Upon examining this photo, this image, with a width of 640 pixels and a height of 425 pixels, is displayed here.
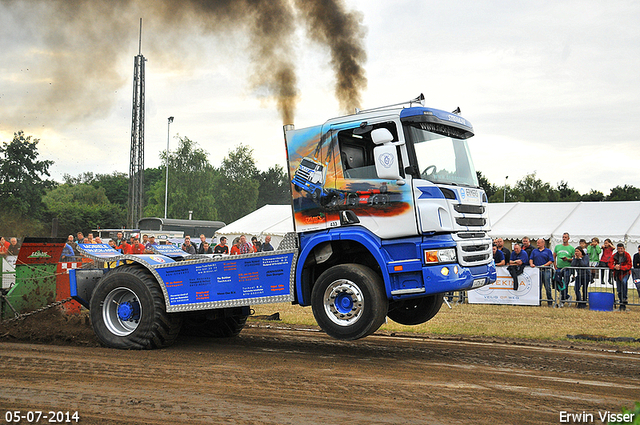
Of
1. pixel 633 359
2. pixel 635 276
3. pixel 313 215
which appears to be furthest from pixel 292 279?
pixel 635 276

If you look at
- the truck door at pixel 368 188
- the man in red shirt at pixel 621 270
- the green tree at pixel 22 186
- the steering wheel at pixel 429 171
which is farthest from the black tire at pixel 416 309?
the green tree at pixel 22 186

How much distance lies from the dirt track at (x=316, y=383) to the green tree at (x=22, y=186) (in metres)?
40.7

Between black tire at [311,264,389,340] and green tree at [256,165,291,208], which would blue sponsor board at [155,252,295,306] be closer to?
black tire at [311,264,389,340]

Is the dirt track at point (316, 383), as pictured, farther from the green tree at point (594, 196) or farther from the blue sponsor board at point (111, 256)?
the green tree at point (594, 196)

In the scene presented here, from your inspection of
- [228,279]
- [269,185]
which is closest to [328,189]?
[228,279]

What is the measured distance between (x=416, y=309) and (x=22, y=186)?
46.3m

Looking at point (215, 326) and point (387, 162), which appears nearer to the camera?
point (387, 162)

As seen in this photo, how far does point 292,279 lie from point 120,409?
10.1ft

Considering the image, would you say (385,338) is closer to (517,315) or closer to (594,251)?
Answer: (517,315)

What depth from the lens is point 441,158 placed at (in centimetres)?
760

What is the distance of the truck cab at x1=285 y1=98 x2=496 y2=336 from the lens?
7143mm

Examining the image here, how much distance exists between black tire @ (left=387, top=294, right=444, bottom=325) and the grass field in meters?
2.28

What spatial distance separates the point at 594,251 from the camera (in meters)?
17.5

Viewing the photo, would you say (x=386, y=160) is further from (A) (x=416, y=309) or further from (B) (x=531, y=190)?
(B) (x=531, y=190)
